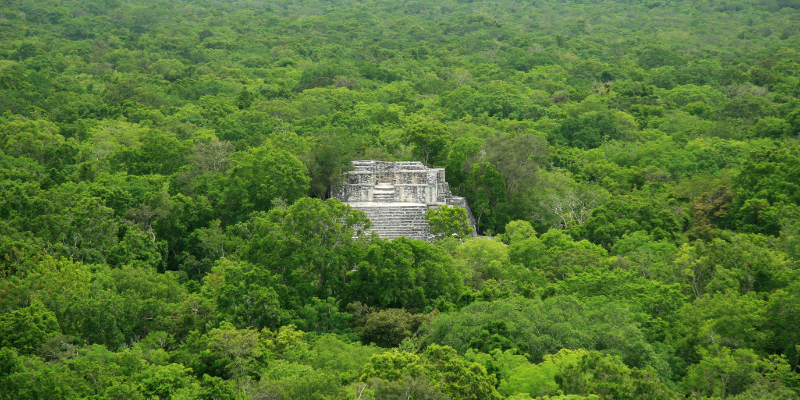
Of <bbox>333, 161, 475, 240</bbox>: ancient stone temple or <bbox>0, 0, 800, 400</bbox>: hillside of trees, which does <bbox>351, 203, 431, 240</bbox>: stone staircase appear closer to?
<bbox>333, 161, 475, 240</bbox>: ancient stone temple

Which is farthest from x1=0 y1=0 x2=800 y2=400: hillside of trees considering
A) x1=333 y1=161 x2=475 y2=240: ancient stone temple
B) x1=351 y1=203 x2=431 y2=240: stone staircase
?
x1=351 y1=203 x2=431 y2=240: stone staircase

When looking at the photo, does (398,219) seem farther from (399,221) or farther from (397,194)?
(397,194)

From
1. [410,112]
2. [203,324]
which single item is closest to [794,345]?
[203,324]

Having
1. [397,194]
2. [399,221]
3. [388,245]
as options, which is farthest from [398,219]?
[388,245]

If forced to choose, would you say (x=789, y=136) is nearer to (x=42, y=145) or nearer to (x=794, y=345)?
(x=794, y=345)

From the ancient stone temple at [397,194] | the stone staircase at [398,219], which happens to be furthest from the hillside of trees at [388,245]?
the stone staircase at [398,219]

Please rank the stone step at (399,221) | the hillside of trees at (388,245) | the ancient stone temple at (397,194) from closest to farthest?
the hillside of trees at (388,245) → the stone step at (399,221) → the ancient stone temple at (397,194)

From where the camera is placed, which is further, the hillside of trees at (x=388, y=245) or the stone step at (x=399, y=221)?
the stone step at (x=399, y=221)

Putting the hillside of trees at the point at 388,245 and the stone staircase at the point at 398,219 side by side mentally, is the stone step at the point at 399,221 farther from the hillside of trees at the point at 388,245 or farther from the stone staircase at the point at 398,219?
the hillside of trees at the point at 388,245
